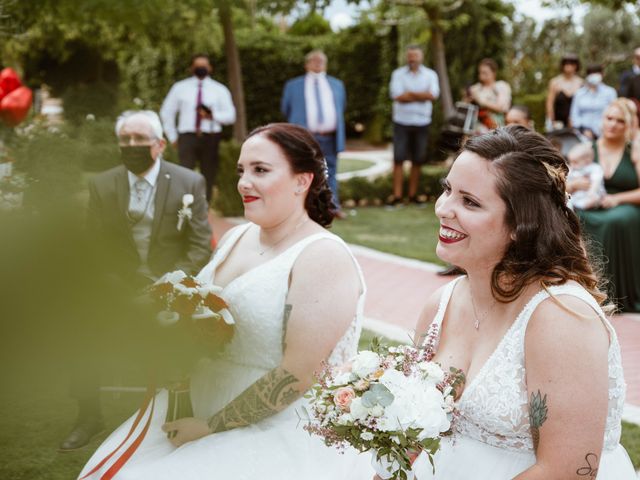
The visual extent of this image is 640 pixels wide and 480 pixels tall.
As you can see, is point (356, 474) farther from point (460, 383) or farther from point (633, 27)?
point (633, 27)

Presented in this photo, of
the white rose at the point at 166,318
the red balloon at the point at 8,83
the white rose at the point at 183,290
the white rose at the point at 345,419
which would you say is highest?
the red balloon at the point at 8,83

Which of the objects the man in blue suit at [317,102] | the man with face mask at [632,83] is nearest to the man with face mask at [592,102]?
the man with face mask at [632,83]

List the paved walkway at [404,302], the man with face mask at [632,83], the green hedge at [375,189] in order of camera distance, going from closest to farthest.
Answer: the paved walkway at [404,302]
the man with face mask at [632,83]
the green hedge at [375,189]

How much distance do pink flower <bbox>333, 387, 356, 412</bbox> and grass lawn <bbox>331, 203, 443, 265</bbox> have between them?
7315 mm

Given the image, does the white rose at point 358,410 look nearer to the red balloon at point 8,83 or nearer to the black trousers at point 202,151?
the red balloon at point 8,83

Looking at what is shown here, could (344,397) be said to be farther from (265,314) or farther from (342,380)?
(265,314)

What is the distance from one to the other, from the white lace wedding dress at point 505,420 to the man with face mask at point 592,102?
10.1 metres

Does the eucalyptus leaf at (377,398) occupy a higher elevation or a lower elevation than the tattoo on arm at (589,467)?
higher

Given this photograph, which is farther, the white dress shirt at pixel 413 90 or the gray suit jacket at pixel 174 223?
the white dress shirt at pixel 413 90

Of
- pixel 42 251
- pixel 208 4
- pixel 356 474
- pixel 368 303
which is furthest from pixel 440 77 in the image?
pixel 42 251

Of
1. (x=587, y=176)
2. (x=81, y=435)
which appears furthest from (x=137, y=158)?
(x=587, y=176)

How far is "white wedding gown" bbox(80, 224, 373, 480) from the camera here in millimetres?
Answer: 2684

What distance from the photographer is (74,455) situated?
14.4ft

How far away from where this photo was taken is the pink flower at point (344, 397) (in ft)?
6.84
